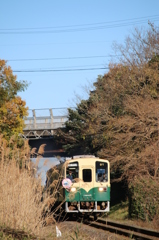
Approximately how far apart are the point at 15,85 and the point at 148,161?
463 inches

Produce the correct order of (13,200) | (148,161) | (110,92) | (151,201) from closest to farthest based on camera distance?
(13,200) < (151,201) < (148,161) < (110,92)

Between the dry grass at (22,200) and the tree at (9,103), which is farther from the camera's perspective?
the tree at (9,103)

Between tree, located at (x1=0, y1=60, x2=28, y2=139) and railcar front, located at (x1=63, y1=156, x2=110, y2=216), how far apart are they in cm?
1143

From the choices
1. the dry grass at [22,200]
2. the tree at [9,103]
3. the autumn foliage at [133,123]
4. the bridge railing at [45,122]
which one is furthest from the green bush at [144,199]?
the bridge railing at [45,122]

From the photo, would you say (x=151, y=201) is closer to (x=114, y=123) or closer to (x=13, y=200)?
(x=114, y=123)

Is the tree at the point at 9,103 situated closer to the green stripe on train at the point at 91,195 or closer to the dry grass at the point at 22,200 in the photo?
the green stripe on train at the point at 91,195

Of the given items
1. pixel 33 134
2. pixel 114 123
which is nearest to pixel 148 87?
pixel 114 123

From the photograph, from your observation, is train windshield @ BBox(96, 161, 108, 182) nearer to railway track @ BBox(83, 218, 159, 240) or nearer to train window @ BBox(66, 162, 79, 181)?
train window @ BBox(66, 162, 79, 181)

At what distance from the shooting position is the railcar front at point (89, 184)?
1984cm

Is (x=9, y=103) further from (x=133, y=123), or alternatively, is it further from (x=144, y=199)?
(x=144, y=199)

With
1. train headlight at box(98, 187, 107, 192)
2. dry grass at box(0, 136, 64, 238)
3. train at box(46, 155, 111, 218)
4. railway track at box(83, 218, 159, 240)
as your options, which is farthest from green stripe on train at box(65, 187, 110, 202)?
dry grass at box(0, 136, 64, 238)

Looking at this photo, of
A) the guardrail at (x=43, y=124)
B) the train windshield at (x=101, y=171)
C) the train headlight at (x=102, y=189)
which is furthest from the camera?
the guardrail at (x=43, y=124)

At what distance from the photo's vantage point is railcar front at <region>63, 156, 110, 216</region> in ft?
65.1

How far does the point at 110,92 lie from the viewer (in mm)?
31297
